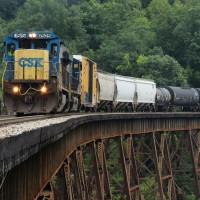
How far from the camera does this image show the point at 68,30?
81250 mm

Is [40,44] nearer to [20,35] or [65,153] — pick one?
[20,35]

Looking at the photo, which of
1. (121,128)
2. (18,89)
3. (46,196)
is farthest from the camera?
(121,128)

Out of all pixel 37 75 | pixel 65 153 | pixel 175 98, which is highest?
pixel 37 75

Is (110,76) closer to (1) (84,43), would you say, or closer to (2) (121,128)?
(2) (121,128)

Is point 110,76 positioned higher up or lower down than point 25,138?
higher up

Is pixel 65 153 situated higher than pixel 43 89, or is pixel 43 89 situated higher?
pixel 43 89

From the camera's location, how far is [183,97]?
4297 cm

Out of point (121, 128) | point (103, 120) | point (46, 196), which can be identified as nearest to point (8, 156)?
point (46, 196)

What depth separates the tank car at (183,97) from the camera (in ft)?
140

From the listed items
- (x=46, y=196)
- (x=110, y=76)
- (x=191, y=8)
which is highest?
(x=191, y=8)

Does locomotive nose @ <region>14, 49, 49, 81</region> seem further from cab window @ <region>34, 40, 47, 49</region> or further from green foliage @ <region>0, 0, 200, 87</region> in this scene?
green foliage @ <region>0, 0, 200, 87</region>

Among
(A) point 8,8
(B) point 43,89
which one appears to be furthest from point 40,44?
(A) point 8,8

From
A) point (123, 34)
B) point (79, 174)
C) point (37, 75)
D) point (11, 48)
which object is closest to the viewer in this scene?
point (79, 174)

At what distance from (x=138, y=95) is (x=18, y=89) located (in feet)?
68.8
